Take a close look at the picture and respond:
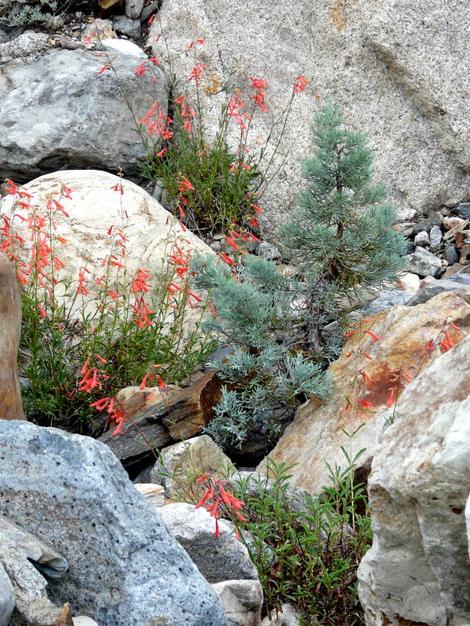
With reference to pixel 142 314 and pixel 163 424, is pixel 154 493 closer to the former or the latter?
pixel 163 424

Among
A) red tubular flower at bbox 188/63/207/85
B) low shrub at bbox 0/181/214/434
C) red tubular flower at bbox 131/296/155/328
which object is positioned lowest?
low shrub at bbox 0/181/214/434

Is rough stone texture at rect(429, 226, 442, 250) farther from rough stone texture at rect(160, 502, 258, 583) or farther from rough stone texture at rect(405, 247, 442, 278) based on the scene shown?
rough stone texture at rect(160, 502, 258, 583)

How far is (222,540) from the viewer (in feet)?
11.5

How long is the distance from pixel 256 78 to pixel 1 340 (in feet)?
12.9

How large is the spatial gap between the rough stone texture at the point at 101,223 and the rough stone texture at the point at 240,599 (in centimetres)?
306

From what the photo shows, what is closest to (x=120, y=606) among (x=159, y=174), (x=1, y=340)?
(x=1, y=340)

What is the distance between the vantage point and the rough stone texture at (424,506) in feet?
8.68

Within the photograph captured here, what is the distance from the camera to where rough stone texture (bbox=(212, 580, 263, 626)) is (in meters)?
3.31

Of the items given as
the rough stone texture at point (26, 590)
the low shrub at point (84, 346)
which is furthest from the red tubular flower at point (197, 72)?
the rough stone texture at point (26, 590)

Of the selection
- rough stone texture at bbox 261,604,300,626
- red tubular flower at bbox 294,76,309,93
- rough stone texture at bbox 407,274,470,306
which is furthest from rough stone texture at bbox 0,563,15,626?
red tubular flower at bbox 294,76,309,93

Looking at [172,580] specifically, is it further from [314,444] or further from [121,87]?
[121,87]

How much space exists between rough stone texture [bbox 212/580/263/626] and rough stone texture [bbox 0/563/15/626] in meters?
0.77

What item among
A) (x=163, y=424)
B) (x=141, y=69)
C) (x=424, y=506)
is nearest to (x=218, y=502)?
(x=424, y=506)

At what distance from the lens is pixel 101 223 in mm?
6574
